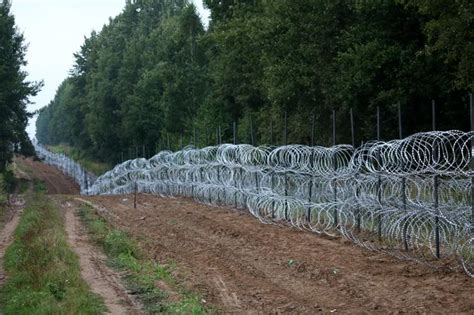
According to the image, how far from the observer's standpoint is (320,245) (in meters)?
12.7

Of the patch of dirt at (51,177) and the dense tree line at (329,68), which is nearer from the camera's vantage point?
the dense tree line at (329,68)

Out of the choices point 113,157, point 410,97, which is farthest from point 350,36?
point 113,157

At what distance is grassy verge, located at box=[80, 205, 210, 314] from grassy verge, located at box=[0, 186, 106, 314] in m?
0.73

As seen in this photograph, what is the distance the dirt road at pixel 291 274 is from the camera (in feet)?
27.2

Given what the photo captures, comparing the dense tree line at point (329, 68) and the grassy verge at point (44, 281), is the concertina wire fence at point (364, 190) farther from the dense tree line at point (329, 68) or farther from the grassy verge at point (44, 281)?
the grassy verge at point (44, 281)

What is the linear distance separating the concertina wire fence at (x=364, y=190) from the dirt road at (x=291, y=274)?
0.63m

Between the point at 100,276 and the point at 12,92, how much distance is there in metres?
40.1

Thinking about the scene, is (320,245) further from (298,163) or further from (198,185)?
(198,185)

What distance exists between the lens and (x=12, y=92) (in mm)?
47562

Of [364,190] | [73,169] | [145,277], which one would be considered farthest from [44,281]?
[73,169]

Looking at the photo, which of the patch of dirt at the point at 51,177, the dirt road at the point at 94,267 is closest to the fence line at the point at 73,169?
the patch of dirt at the point at 51,177

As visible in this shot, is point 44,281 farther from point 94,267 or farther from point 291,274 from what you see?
point 291,274

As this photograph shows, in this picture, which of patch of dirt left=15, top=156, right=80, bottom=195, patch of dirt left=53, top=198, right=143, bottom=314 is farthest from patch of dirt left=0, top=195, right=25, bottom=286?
patch of dirt left=15, top=156, right=80, bottom=195

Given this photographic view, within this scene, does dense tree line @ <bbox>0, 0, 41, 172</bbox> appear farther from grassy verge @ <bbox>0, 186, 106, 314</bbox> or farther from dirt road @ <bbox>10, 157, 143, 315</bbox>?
grassy verge @ <bbox>0, 186, 106, 314</bbox>
